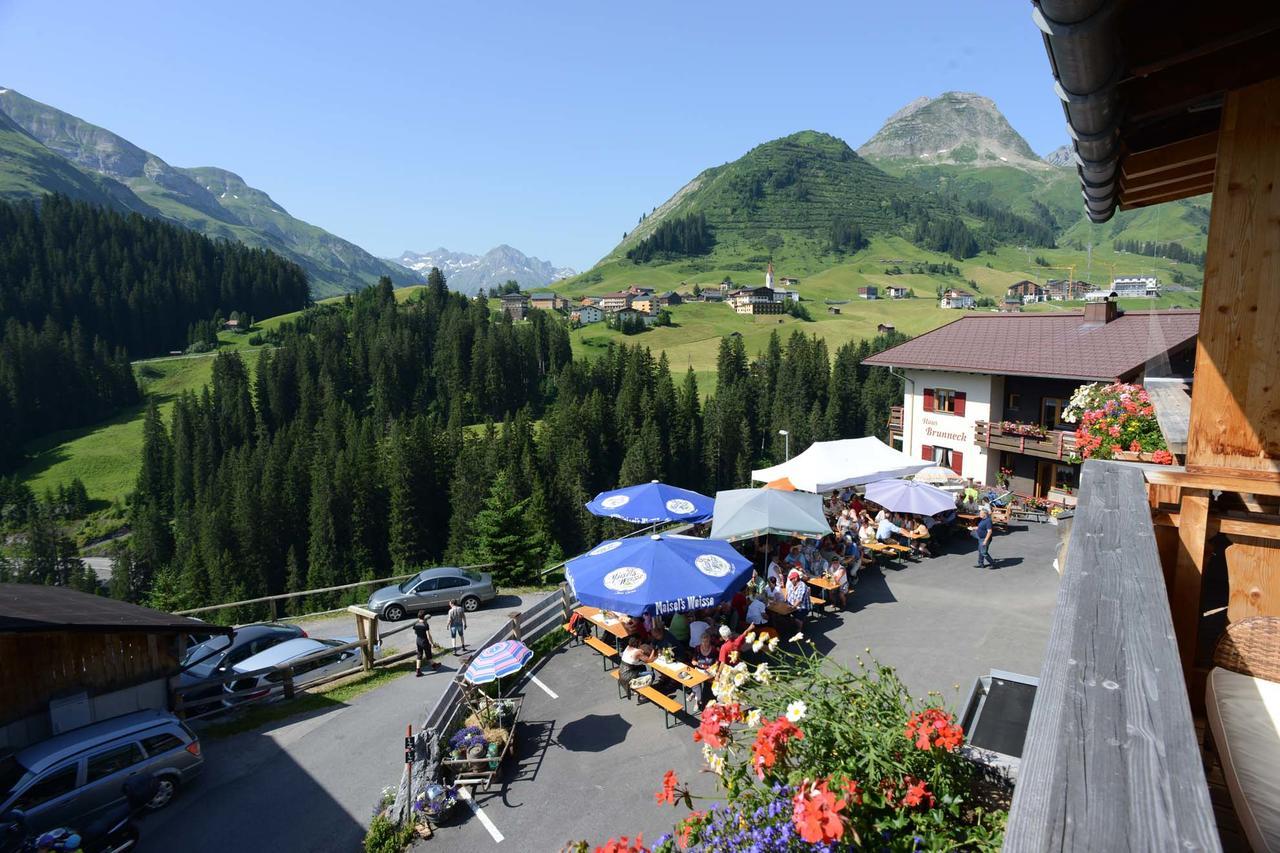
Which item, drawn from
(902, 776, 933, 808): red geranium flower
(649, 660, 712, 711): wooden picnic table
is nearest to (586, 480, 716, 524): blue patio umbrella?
→ (649, 660, 712, 711): wooden picnic table

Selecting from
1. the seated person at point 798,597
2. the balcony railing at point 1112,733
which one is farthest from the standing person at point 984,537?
the balcony railing at point 1112,733

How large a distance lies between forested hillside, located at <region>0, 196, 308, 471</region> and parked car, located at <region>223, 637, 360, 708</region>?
14749 cm

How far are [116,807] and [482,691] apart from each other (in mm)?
5281

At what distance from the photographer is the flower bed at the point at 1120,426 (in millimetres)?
7367

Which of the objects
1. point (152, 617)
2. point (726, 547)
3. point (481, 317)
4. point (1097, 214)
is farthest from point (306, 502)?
point (1097, 214)

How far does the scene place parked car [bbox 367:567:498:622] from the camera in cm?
2105

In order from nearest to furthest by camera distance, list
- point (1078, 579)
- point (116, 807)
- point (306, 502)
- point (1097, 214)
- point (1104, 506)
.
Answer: point (1078, 579) < point (1104, 506) < point (1097, 214) < point (116, 807) < point (306, 502)

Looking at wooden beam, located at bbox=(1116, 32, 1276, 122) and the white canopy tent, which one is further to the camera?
the white canopy tent

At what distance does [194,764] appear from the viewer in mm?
10914

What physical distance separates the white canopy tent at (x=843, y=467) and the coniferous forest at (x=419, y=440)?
37.8 meters

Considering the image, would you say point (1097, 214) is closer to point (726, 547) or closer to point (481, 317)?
point (726, 547)

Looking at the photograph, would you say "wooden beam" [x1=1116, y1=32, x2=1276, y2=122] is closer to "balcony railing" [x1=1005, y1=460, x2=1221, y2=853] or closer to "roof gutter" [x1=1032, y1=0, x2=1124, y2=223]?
"roof gutter" [x1=1032, y1=0, x2=1124, y2=223]

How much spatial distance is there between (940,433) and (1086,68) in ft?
112

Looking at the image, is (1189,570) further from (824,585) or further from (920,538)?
(920,538)
